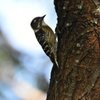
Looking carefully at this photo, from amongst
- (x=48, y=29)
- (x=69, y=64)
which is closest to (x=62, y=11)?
(x=69, y=64)

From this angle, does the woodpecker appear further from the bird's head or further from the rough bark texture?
the rough bark texture

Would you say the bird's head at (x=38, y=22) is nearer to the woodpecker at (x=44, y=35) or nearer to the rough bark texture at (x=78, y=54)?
the woodpecker at (x=44, y=35)

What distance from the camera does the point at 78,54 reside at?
250cm

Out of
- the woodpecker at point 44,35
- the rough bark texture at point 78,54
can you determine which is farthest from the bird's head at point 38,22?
the rough bark texture at point 78,54

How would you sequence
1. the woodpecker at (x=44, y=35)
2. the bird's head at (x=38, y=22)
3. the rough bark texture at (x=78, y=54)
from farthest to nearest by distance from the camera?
1. the bird's head at (x=38, y=22)
2. the woodpecker at (x=44, y=35)
3. the rough bark texture at (x=78, y=54)

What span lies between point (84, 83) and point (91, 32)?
0.45 metres

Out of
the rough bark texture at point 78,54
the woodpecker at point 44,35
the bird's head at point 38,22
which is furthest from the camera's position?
the bird's head at point 38,22

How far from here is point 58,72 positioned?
8.39 ft

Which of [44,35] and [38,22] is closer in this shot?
[44,35]

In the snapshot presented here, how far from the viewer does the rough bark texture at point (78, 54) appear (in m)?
2.39

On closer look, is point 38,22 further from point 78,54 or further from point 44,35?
point 78,54

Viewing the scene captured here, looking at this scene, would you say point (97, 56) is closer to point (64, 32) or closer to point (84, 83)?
point (84, 83)

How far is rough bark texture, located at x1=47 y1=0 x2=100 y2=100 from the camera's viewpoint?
239 centimetres

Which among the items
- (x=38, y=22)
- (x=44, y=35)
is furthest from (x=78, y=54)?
(x=38, y=22)
